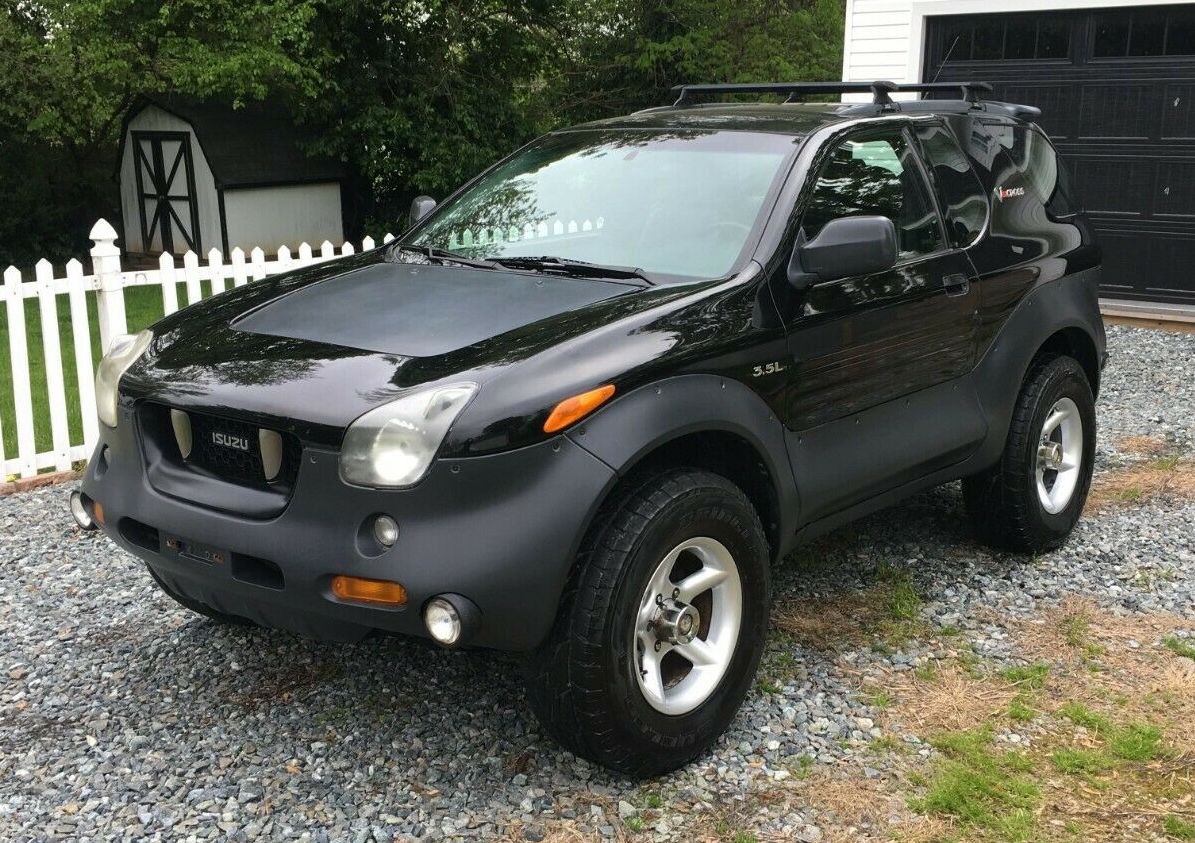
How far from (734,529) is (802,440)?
18.6 inches

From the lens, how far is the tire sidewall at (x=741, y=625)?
10.3 feet

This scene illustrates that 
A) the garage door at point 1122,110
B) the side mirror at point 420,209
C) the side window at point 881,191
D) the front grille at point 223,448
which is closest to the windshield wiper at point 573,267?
the side window at point 881,191

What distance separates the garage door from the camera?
36.1ft

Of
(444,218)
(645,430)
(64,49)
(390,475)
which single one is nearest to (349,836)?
(390,475)

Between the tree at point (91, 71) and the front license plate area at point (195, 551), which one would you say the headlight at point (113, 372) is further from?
the tree at point (91, 71)

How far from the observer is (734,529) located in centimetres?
346

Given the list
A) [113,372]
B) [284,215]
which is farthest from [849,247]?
[284,215]

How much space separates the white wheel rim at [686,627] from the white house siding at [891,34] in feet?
31.8

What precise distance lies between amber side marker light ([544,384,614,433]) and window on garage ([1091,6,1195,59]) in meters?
9.82

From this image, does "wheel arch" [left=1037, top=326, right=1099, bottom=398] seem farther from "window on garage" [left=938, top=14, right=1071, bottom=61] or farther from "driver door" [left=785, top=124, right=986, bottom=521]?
"window on garage" [left=938, top=14, right=1071, bottom=61]

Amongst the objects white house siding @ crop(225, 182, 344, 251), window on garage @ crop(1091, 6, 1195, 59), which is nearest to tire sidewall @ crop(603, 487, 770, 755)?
window on garage @ crop(1091, 6, 1195, 59)

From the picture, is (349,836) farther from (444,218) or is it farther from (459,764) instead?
(444,218)

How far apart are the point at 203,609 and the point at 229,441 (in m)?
0.99

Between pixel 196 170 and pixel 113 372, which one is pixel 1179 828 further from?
pixel 196 170
